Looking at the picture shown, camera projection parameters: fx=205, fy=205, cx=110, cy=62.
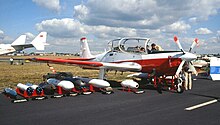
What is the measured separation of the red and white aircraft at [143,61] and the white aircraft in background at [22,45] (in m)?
38.2

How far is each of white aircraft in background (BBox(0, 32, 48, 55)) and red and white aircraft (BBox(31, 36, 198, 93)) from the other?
38.2 m

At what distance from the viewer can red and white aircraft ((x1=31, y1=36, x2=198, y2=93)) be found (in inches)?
419

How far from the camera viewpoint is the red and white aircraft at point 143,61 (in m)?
10.6

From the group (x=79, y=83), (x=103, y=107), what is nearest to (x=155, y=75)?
(x=79, y=83)

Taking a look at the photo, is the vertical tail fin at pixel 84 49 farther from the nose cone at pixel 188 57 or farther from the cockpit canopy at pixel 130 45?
the nose cone at pixel 188 57

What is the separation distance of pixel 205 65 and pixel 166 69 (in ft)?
61.3

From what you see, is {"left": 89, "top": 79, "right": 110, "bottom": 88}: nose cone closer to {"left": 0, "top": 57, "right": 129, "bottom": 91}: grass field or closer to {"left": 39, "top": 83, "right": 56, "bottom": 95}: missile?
{"left": 39, "top": 83, "right": 56, "bottom": 95}: missile

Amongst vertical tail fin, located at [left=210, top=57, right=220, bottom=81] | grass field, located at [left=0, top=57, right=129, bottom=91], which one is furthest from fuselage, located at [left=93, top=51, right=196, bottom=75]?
grass field, located at [left=0, top=57, right=129, bottom=91]

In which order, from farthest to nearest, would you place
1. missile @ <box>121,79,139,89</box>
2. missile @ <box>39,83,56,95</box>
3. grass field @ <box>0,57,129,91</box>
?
grass field @ <box>0,57,129,91</box>
missile @ <box>121,79,139,89</box>
missile @ <box>39,83,56,95</box>

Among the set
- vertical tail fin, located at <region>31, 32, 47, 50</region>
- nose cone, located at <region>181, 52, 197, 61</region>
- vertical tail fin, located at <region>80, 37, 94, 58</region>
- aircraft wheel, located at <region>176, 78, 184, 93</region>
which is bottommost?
aircraft wheel, located at <region>176, 78, 184, 93</region>

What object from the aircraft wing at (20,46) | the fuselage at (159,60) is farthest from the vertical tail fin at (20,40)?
the fuselage at (159,60)

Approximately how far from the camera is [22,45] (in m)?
46.4

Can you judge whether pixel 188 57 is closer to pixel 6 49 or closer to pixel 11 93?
pixel 11 93

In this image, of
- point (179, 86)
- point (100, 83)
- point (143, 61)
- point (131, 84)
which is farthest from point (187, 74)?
point (100, 83)
